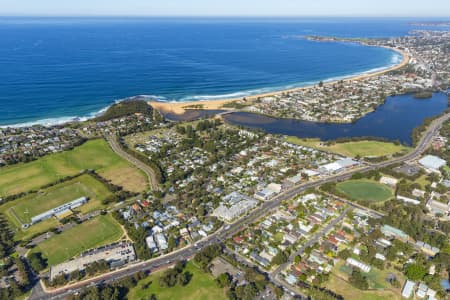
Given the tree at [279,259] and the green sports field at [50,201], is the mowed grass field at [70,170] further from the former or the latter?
the tree at [279,259]

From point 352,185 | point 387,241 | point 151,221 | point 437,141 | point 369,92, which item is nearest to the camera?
point 387,241

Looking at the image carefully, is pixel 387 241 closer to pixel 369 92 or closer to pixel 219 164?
pixel 219 164

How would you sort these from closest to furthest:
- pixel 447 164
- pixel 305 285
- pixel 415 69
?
pixel 305 285 < pixel 447 164 < pixel 415 69

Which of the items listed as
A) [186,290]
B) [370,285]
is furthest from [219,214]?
[370,285]

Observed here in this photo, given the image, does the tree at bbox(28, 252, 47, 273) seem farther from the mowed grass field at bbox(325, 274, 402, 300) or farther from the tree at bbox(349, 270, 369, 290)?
the tree at bbox(349, 270, 369, 290)

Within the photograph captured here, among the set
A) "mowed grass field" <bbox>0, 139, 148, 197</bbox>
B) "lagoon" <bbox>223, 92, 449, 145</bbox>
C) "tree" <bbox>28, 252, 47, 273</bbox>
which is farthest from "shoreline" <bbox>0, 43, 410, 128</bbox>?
"tree" <bbox>28, 252, 47, 273</bbox>

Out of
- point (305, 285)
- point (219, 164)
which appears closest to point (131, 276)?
point (305, 285)
